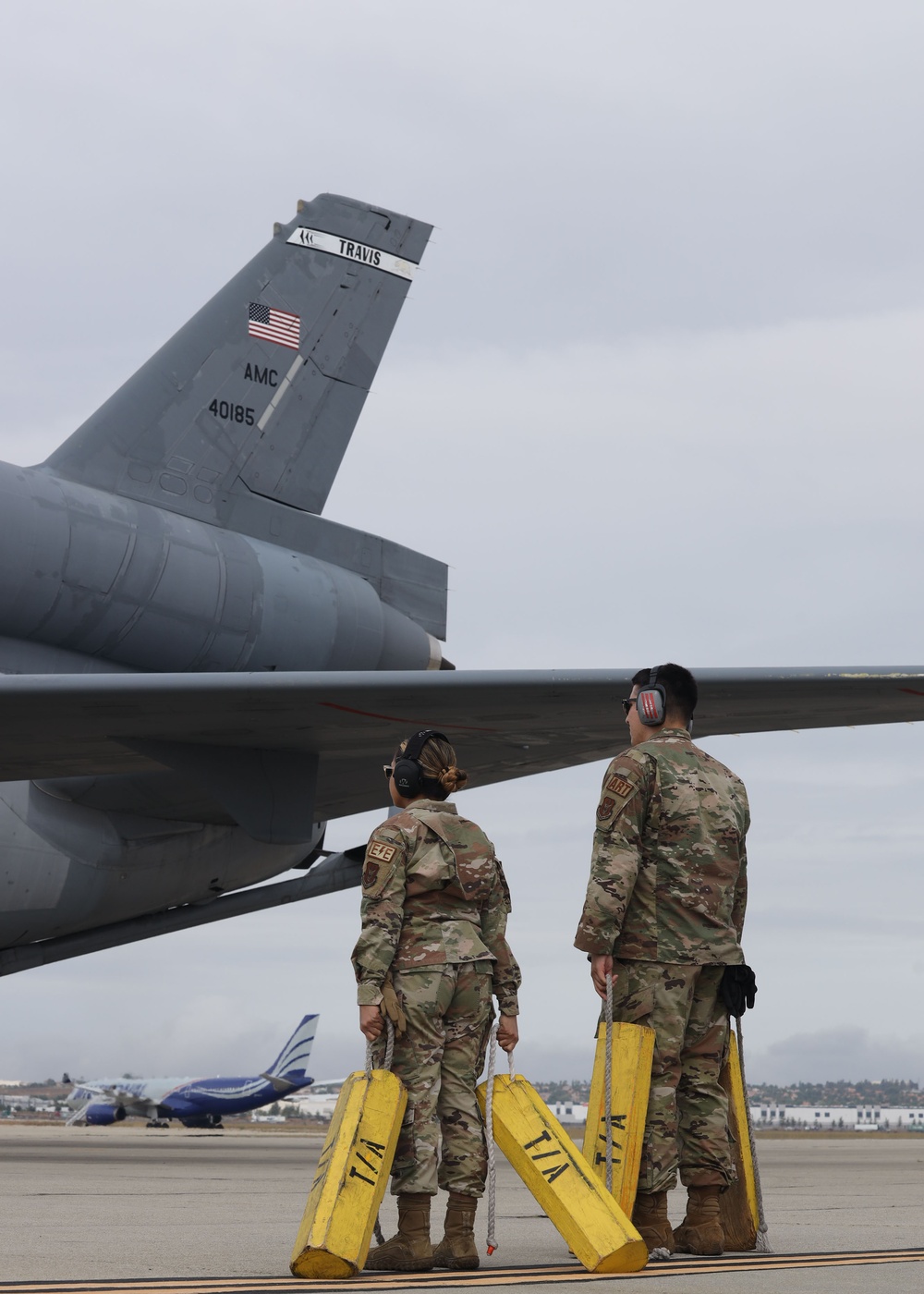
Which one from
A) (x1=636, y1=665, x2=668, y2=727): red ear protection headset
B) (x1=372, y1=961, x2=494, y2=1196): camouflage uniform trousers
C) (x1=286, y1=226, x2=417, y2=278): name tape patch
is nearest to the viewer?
(x1=372, y1=961, x2=494, y2=1196): camouflage uniform trousers

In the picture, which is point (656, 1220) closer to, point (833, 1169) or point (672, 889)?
point (672, 889)

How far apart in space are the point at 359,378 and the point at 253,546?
8.12ft

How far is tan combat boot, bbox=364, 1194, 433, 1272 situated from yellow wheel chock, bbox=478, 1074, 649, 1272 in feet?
1.19

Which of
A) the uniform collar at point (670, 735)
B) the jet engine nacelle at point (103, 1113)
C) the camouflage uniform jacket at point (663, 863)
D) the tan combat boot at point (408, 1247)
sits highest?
the jet engine nacelle at point (103, 1113)

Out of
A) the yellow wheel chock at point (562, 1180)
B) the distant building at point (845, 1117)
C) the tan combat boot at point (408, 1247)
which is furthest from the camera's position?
the distant building at point (845, 1117)

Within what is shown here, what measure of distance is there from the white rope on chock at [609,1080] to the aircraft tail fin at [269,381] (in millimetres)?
7696

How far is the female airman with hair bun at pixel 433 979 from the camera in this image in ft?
17.5

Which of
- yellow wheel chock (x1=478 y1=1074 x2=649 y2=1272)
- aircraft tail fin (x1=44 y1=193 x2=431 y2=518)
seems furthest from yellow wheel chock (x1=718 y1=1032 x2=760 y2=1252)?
aircraft tail fin (x1=44 y1=193 x2=431 y2=518)

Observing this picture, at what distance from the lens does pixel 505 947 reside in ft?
19.1

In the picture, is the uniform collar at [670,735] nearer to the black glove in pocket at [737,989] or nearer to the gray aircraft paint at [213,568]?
the black glove in pocket at [737,989]

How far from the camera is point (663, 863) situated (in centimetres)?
596

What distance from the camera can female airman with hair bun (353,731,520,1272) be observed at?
533cm

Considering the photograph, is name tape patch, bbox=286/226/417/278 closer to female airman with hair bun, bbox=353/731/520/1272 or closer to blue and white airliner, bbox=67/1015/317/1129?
female airman with hair bun, bbox=353/731/520/1272

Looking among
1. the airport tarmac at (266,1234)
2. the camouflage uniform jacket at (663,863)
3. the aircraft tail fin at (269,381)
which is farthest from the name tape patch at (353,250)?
the camouflage uniform jacket at (663,863)
